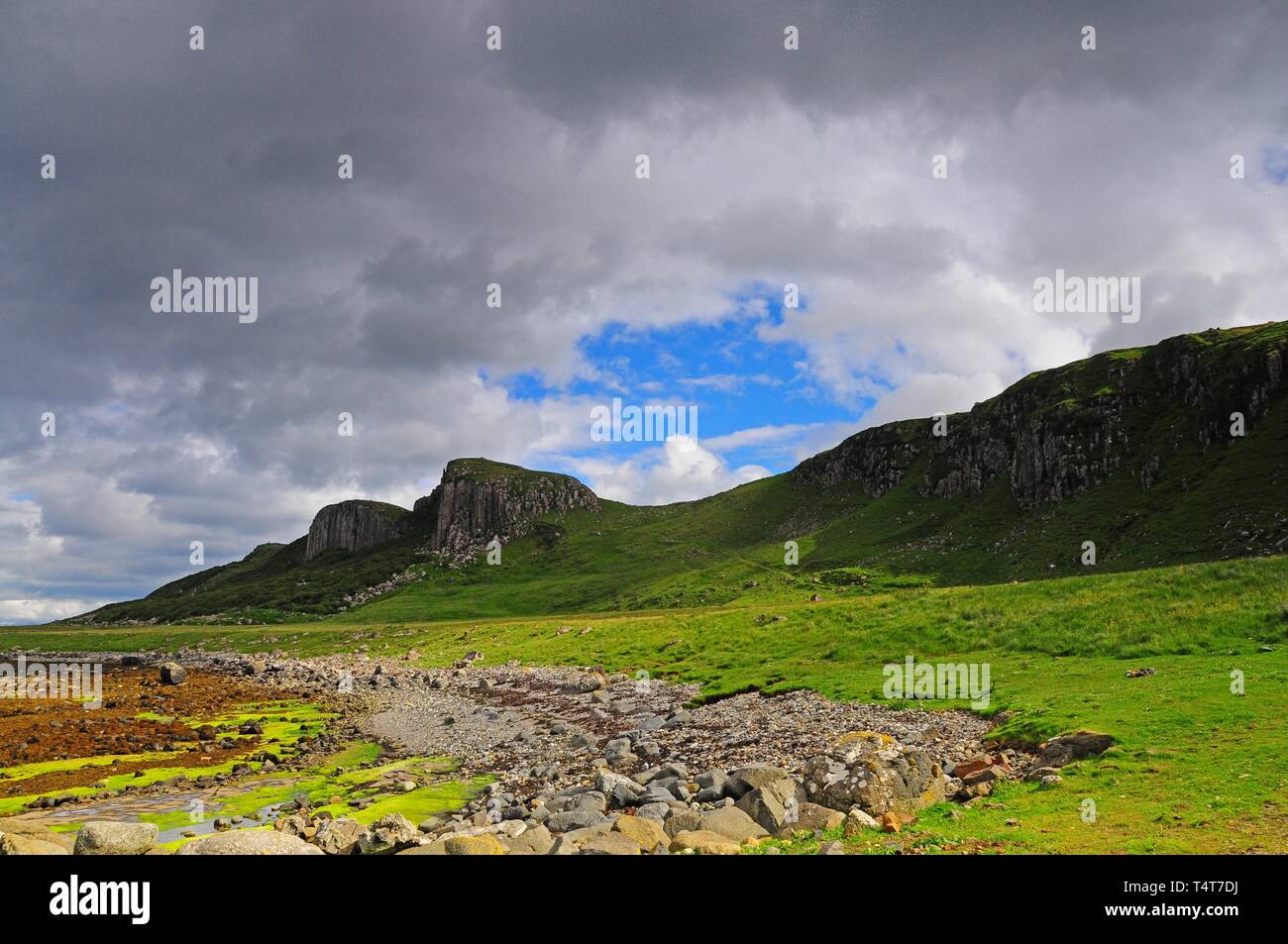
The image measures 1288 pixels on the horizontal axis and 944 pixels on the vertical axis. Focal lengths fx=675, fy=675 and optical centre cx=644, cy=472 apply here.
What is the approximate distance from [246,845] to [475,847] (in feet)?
18.6

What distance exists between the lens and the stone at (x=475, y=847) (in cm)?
1492

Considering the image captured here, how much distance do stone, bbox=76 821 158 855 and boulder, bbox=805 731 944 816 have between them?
17071 mm

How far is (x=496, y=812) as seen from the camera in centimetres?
2288

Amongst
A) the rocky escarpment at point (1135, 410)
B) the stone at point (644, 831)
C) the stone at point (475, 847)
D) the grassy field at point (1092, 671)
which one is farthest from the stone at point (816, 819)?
the rocky escarpment at point (1135, 410)

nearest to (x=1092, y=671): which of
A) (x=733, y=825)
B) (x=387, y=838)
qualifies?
(x=733, y=825)

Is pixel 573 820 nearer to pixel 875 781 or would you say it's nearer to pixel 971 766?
pixel 875 781

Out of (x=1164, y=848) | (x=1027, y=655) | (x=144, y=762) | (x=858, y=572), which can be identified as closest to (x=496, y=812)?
(x=1164, y=848)

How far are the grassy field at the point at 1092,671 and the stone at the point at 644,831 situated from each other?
487 centimetres

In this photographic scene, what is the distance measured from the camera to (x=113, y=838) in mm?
16672

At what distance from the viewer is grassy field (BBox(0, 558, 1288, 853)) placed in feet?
48.1

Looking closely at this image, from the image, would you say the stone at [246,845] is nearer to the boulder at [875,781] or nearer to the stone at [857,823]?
the stone at [857,823]

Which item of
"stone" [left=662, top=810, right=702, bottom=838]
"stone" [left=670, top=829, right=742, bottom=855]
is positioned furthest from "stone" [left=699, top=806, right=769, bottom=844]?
"stone" [left=670, top=829, right=742, bottom=855]

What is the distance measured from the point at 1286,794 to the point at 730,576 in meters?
156
